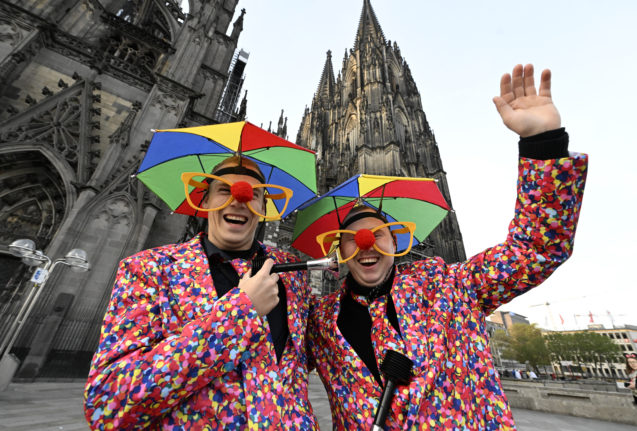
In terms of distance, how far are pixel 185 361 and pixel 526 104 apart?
6.12 feet

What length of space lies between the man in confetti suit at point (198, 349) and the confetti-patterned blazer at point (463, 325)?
0.88ft

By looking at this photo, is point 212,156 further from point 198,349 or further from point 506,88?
point 506,88

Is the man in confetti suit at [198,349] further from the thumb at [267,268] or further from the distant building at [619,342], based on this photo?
the distant building at [619,342]

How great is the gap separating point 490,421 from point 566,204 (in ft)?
3.39

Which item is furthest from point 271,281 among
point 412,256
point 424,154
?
point 424,154

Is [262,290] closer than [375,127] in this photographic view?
Yes

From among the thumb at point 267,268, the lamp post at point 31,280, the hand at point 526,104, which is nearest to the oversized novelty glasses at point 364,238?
the thumb at point 267,268

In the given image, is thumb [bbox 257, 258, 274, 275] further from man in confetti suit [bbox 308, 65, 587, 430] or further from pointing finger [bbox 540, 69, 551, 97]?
pointing finger [bbox 540, 69, 551, 97]

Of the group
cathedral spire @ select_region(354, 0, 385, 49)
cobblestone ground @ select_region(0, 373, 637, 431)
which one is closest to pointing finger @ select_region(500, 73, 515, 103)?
cobblestone ground @ select_region(0, 373, 637, 431)

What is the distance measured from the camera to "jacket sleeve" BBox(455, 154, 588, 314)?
1.16 meters

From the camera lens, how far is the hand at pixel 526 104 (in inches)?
48.6

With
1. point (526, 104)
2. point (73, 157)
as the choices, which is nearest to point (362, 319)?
point (526, 104)

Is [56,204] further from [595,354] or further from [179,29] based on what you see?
[595,354]

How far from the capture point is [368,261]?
5.12ft
